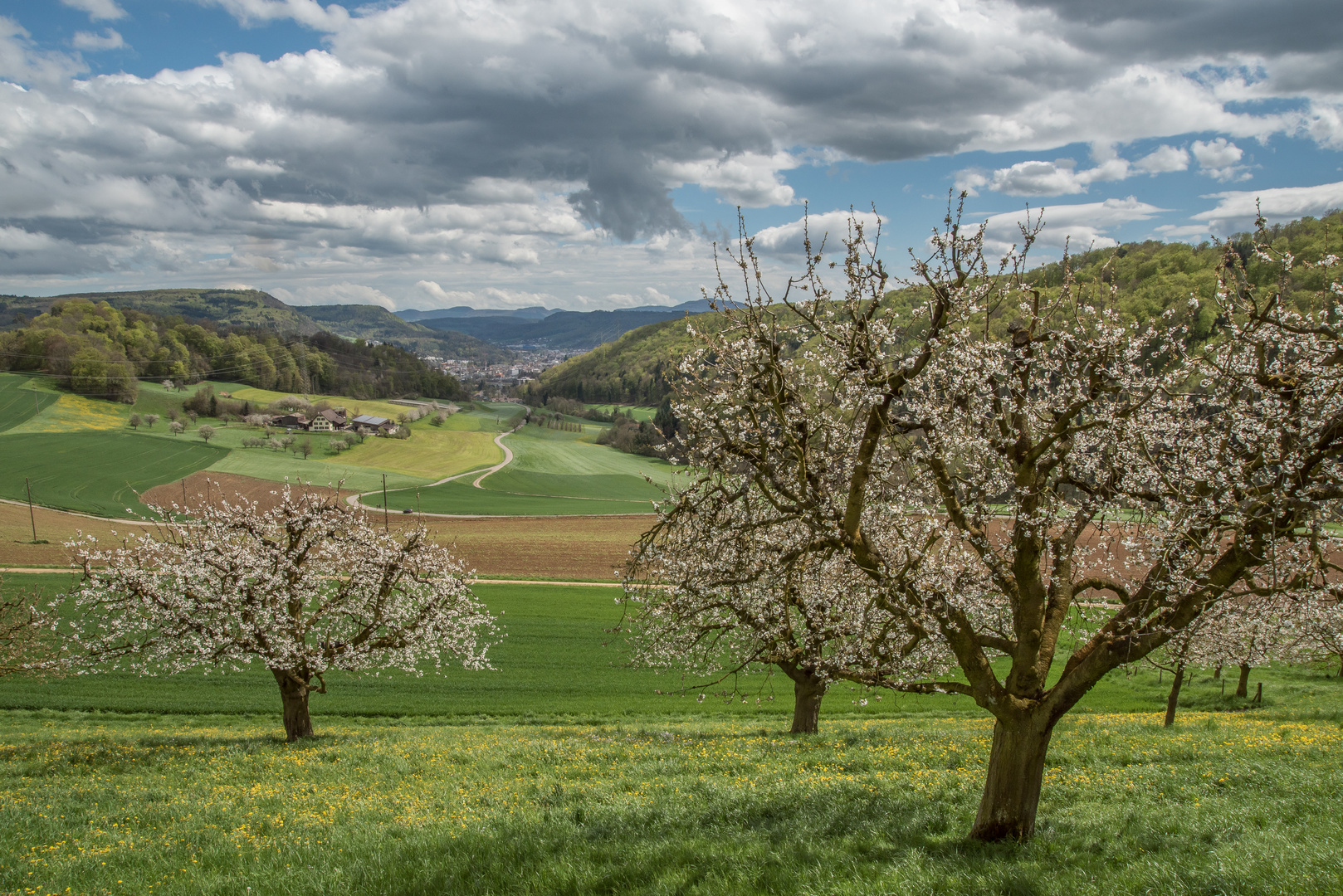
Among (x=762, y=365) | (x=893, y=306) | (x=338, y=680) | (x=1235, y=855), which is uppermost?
(x=893, y=306)

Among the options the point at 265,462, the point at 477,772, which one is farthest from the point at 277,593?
the point at 265,462

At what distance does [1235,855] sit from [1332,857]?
720mm

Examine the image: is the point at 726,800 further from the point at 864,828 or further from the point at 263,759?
the point at 263,759

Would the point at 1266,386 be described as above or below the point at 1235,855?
above

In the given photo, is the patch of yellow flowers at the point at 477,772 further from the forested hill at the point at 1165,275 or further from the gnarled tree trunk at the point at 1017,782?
the forested hill at the point at 1165,275

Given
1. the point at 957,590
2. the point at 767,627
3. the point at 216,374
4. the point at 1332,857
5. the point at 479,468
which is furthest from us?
the point at 216,374

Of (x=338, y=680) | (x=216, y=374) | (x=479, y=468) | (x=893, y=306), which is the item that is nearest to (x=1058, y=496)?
(x=893, y=306)

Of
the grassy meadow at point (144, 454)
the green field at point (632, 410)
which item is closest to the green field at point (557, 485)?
the grassy meadow at point (144, 454)

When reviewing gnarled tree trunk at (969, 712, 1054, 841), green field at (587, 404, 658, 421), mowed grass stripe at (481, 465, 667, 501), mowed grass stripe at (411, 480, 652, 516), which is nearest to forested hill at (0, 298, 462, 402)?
green field at (587, 404, 658, 421)

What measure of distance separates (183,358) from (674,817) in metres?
156

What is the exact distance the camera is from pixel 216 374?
5581 inches

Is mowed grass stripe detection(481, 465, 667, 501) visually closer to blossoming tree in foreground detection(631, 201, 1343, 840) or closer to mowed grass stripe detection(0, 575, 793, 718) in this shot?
mowed grass stripe detection(0, 575, 793, 718)

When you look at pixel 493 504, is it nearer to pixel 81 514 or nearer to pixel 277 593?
pixel 81 514

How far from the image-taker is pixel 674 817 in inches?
368
